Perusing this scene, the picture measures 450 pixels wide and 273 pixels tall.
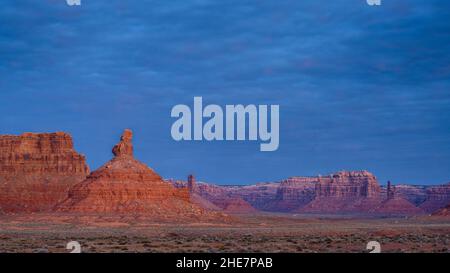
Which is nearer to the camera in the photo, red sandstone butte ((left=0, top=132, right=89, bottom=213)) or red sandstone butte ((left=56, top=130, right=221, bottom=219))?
red sandstone butte ((left=56, top=130, right=221, bottom=219))

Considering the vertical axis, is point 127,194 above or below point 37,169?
below

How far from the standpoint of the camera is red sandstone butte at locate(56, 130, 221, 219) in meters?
116

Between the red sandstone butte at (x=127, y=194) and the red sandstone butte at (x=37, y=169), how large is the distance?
766 inches

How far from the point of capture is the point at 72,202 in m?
120

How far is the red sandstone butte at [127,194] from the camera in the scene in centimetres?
11581

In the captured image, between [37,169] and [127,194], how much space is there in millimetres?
37571

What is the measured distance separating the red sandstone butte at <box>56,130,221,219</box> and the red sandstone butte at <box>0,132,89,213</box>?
63.8 feet

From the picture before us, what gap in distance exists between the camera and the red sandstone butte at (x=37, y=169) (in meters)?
140

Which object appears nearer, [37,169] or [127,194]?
[127,194]

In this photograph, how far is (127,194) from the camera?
12012 cm

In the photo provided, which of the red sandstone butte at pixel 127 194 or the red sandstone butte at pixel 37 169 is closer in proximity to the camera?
the red sandstone butte at pixel 127 194
